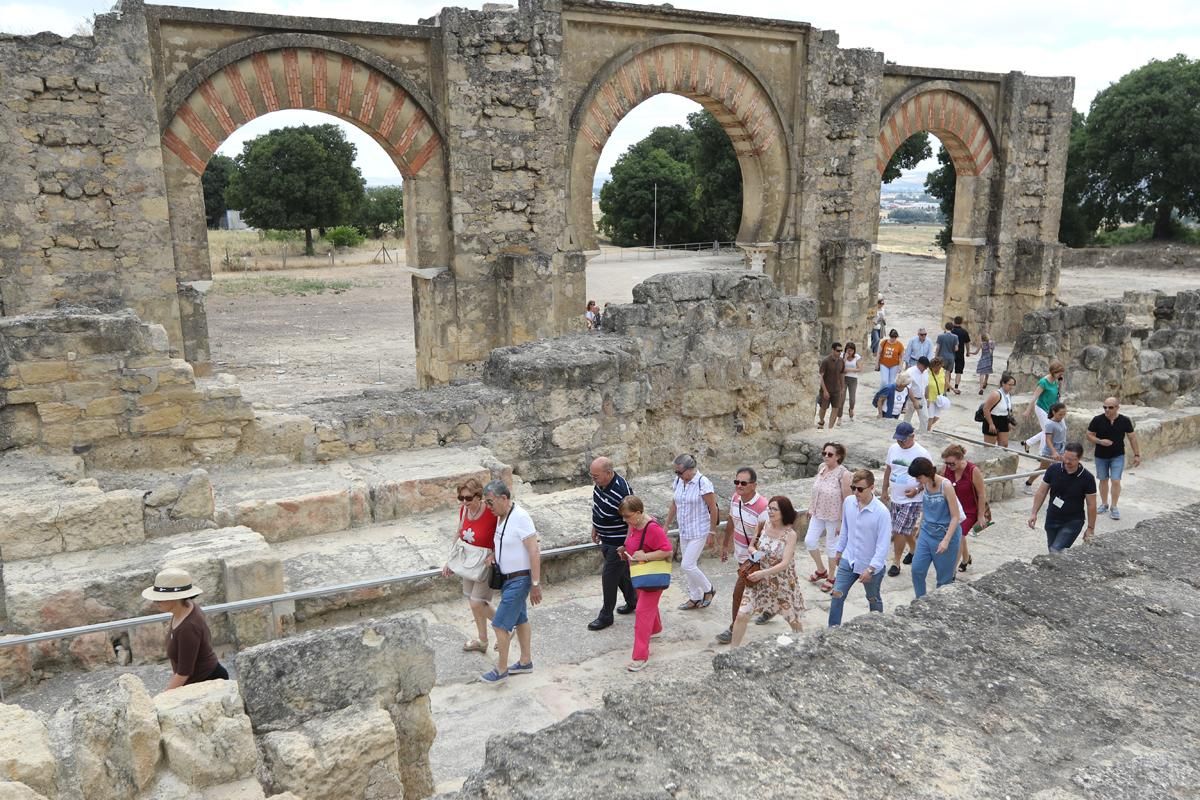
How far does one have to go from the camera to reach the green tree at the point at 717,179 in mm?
29578

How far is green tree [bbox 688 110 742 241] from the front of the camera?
1164 inches

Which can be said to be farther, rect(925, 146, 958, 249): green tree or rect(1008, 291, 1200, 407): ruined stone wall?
rect(925, 146, 958, 249): green tree

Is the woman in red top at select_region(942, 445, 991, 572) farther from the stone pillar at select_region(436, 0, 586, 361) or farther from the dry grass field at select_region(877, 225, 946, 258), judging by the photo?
the dry grass field at select_region(877, 225, 946, 258)

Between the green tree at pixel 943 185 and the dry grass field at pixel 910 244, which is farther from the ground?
the green tree at pixel 943 185

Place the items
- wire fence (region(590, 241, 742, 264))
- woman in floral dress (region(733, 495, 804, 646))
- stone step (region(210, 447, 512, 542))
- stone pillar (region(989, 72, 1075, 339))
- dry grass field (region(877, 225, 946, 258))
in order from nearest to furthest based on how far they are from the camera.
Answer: woman in floral dress (region(733, 495, 804, 646))
stone step (region(210, 447, 512, 542))
stone pillar (region(989, 72, 1075, 339))
wire fence (region(590, 241, 742, 264))
dry grass field (region(877, 225, 946, 258))

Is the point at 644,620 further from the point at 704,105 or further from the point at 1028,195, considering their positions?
the point at 1028,195

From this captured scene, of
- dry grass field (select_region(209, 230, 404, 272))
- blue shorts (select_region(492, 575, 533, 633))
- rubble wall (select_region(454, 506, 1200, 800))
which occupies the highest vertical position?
dry grass field (select_region(209, 230, 404, 272))

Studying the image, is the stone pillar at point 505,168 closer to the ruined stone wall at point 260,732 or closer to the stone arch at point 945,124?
the stone arch at point 945,124

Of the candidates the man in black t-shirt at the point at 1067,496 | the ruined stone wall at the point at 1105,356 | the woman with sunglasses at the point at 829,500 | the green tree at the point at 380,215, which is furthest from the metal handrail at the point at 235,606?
the green tree at the point at 380,215

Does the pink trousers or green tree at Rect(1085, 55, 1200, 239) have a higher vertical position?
green tree at Rect(1085, 55, 1200, 239)

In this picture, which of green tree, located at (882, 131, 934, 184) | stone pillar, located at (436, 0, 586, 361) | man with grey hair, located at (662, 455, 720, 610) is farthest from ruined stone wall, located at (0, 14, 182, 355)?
green tree, located at (882, 131, 934, 184)

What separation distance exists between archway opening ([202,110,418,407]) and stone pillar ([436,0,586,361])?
2.07 meters

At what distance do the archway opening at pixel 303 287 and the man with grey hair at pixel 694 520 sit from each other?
3528mm

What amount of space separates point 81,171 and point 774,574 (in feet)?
25.5
